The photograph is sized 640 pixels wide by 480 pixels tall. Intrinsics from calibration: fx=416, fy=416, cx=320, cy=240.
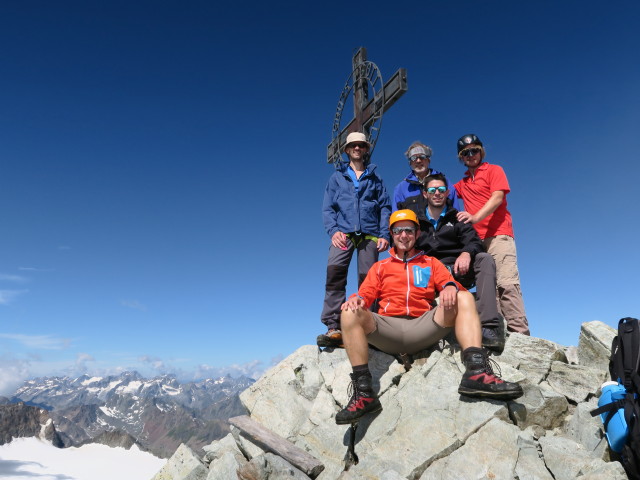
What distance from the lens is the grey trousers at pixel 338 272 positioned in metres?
10.5

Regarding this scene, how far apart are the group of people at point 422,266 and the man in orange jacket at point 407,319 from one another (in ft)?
0.06

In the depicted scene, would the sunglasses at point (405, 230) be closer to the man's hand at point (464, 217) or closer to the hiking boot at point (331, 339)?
the man's hand at point (464, 217)

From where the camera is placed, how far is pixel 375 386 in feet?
29.2

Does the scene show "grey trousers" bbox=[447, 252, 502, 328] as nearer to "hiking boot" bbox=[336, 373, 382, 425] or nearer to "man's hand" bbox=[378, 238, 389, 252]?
"man's hand" bbox=[378, 238, 389, 252]

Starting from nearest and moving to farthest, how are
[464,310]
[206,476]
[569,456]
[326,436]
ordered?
[569,456] → [464,310] → [326,436] → [206,476]

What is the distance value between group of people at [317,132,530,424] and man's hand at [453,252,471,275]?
0.03 meters

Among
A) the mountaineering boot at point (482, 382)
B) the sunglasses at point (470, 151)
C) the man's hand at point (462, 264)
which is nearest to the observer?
the mountaineering boot at point (482, 382)

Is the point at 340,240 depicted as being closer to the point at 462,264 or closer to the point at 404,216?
the point at 404,216

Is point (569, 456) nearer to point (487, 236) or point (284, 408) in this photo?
point (487, 236)

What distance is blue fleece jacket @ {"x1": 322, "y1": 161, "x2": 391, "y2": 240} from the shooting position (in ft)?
35.0

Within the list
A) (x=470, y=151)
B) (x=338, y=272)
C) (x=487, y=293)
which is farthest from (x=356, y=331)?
(x=470, y=151)

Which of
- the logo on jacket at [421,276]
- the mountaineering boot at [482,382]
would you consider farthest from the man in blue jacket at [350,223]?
the mountaineering boot at [482,382]

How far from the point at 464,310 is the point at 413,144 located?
4.83 metres

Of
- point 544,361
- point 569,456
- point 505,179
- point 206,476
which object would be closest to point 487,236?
point 505,179
